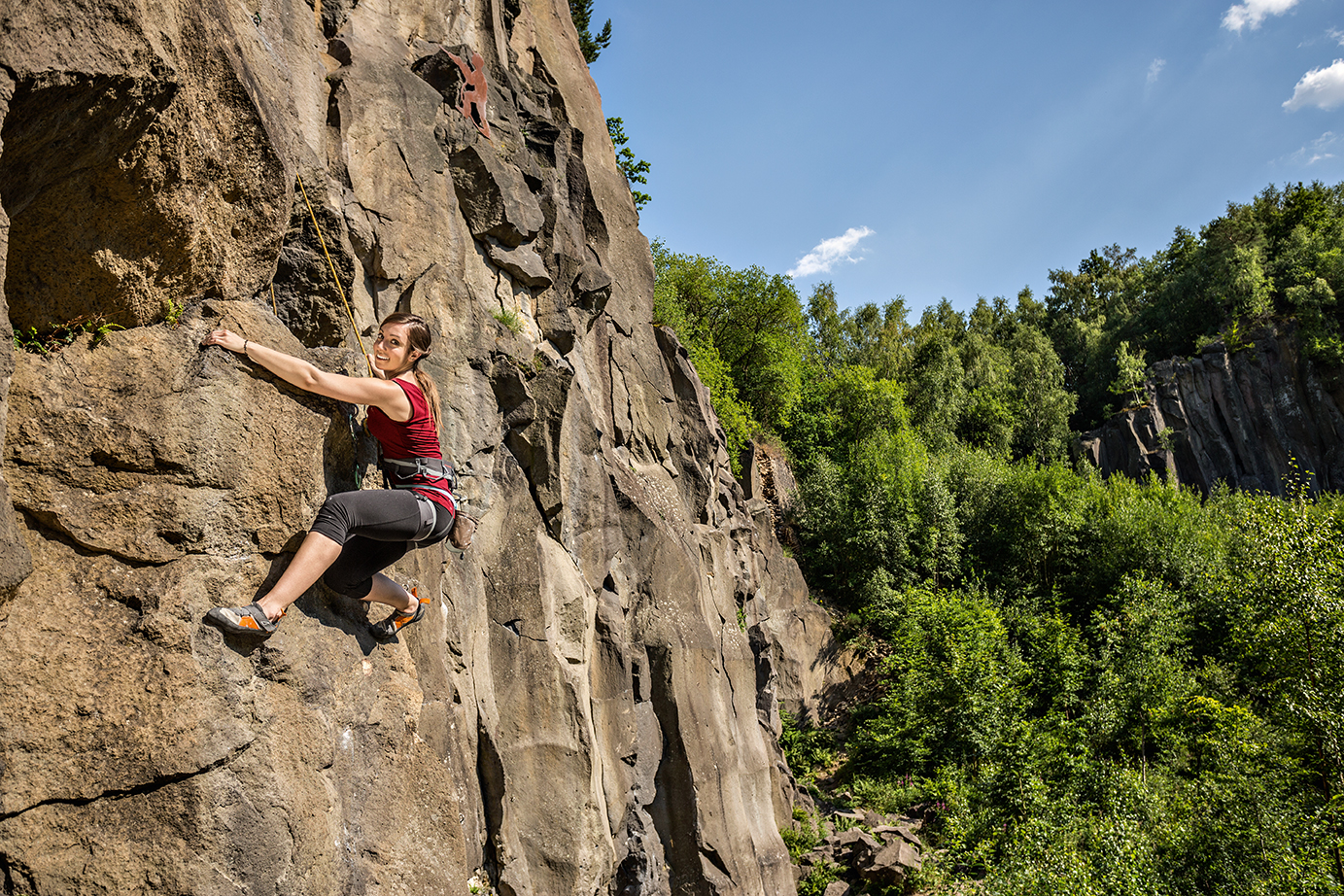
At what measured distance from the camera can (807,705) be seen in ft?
83.4

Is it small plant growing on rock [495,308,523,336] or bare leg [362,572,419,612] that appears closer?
bare leg [362,572,419,612]

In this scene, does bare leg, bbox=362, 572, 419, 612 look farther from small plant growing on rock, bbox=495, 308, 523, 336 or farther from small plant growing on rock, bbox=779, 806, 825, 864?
small plant growing on rock, bbox=779, 806, 825, 864

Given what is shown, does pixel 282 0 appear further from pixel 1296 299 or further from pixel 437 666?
pixel 1296 299

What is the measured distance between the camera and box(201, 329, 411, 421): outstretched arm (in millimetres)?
4430

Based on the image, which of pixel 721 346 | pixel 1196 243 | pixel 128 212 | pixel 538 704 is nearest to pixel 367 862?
pixel 128 212

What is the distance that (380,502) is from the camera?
473 cm

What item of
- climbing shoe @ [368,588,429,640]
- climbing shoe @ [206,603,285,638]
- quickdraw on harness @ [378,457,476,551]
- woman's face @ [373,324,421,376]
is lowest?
climbing shoe @ [368,588,429,640]

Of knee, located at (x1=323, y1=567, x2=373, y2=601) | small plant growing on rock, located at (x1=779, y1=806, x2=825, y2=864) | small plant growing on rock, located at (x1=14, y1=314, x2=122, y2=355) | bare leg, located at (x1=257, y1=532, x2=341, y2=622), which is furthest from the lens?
small plant growing on rock, located at (x1=779, y1=806, x2=825, y2=864)

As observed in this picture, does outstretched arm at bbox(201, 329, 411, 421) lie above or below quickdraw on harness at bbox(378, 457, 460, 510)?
above

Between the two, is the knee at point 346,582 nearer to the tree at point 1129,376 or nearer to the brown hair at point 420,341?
the brown hair at point 420,341

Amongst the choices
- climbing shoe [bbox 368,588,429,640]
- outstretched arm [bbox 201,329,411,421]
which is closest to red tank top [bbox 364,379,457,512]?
outstretched arm [bbox 201,329,411,421]

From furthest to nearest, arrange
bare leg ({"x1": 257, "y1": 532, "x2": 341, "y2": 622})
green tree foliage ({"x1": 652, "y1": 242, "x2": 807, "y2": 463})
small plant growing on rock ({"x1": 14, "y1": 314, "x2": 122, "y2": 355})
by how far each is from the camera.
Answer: green tree foliage ({"x1": 652, "y1": 242, "x2": 807, "y2": 463})
bare leg ({"x1": 257, "y1": 532, "x2": 341, "y2": 622})
small plant growing on rock ({"x1": 14, "y1": 314, "x2": 122, "y2": 355})

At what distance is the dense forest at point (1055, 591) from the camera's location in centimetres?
1430

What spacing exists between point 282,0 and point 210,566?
20.1 ft
